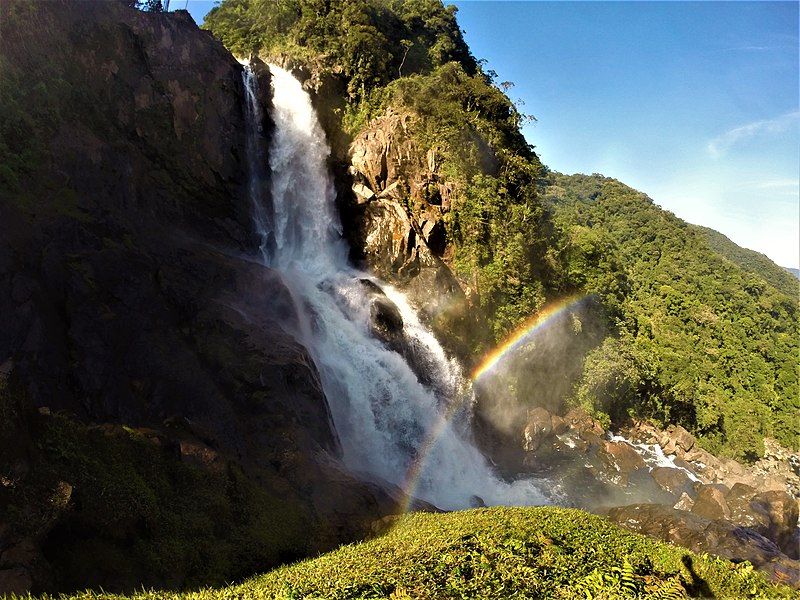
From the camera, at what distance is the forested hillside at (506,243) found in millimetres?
29984

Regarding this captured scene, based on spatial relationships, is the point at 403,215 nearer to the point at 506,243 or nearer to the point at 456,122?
the point at 506,243

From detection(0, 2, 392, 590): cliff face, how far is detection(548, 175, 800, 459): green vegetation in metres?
24.0

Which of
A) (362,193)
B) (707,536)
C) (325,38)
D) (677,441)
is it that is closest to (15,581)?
(707,536)

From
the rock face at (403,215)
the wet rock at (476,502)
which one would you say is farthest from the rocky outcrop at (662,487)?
the rock face at (403,215)

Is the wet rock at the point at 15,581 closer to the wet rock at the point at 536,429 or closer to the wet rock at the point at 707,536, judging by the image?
the wet rock at the point at 707,536

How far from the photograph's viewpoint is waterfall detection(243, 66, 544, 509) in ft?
65.4

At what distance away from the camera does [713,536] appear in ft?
57.7

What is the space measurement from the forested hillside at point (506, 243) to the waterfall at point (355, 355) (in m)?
2.90

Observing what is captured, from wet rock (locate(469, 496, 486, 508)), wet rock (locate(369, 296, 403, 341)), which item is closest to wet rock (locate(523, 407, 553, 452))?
wet rock (locate(469, 496, 486, 508))

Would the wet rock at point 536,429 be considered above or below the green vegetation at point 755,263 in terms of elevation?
below

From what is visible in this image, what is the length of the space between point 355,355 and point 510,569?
15252 millimetres

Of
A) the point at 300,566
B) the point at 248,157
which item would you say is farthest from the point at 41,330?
the point at 248,157

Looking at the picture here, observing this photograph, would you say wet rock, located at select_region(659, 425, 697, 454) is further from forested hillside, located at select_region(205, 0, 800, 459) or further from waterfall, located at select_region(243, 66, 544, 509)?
waterfall, located at select_region(243, 66, 544, 509)

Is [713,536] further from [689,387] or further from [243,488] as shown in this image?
[689,387]
